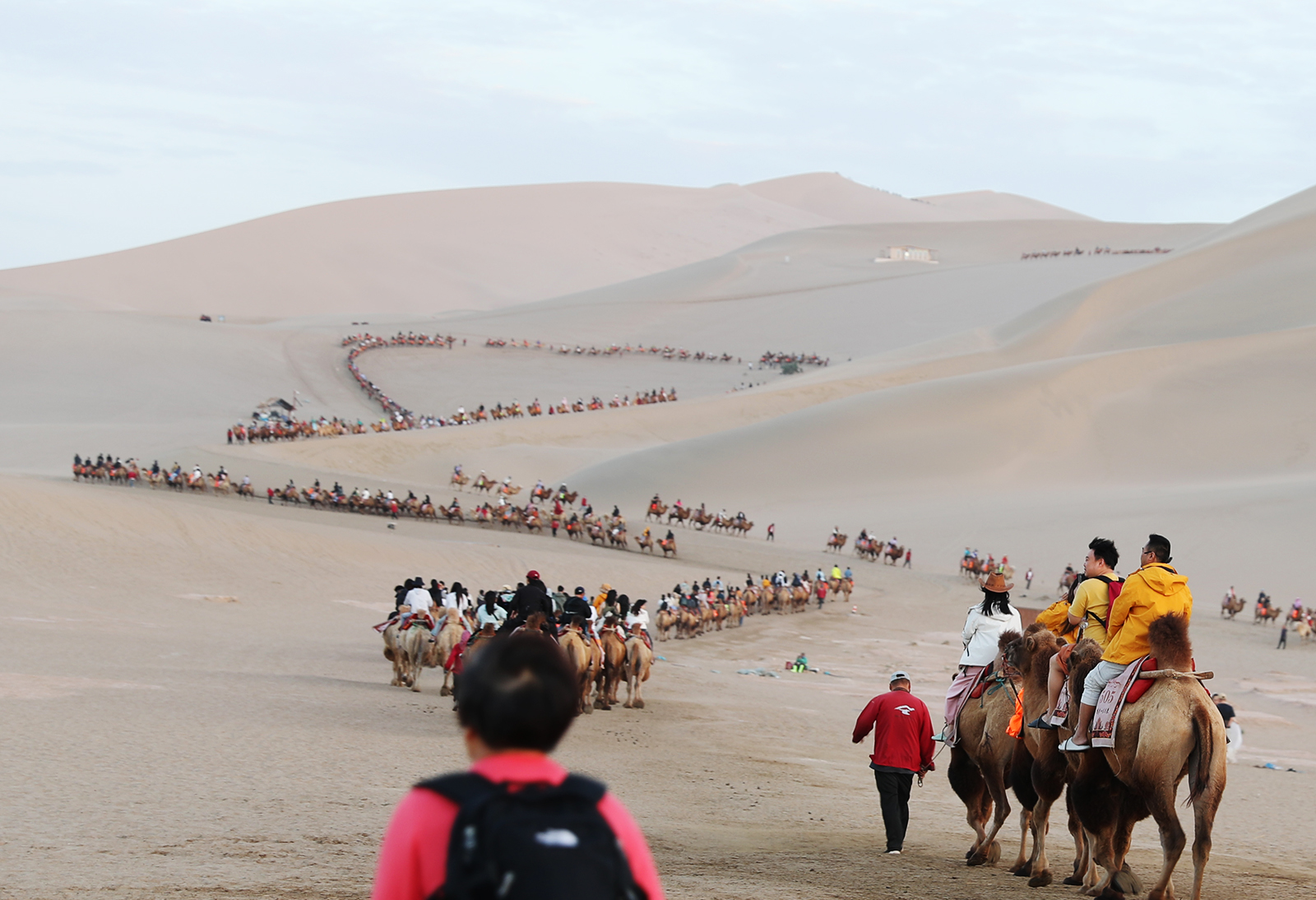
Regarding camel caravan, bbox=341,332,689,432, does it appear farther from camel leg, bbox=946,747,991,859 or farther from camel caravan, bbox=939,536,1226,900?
camel caravan, bbox=939,536,1226,900

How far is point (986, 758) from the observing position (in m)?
9.52

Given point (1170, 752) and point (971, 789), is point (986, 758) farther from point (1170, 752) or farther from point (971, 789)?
point (1170, 752)

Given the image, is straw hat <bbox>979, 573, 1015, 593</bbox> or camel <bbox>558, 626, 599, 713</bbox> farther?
camel <bbox>558, 626, 599, 713</bbox>

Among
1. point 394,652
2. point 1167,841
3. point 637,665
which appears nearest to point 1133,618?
point 1167,841

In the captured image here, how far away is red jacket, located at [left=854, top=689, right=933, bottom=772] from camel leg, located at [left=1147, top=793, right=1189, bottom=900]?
238 cm

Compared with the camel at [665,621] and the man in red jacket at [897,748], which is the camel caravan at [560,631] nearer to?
the man in red jacket at [897,748]

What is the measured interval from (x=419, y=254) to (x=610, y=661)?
14737cm

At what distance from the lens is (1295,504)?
40250 mm

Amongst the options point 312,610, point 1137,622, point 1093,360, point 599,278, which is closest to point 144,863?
point 1137,622

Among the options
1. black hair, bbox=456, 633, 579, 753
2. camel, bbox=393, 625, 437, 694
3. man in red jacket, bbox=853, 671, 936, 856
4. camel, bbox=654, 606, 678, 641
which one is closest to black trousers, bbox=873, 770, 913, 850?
man in red jacket, bbox=853, 671, 936, 856

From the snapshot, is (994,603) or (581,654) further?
(581,654)

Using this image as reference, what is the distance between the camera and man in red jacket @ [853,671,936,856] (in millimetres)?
9594

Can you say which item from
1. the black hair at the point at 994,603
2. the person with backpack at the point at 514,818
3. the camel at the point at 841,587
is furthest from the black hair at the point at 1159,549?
the camel at the point at 841,587

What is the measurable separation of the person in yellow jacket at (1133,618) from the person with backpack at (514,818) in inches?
229
